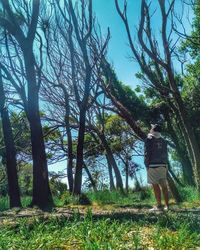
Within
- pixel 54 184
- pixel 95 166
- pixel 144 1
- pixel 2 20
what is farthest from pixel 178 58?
pixel 54 184

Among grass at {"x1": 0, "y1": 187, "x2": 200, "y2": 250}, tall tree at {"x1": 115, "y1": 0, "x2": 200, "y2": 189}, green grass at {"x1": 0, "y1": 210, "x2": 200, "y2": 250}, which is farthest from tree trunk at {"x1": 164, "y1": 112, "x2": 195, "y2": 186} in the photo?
green grass at {"x1": 0, "y1": 210, "x2": 200, "y2": 250}

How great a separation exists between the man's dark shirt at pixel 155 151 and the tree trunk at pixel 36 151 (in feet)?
9.58

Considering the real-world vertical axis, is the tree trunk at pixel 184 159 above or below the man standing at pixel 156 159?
above

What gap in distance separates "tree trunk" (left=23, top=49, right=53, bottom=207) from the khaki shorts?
286cm

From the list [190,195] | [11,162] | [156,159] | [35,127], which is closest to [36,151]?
[35,127]

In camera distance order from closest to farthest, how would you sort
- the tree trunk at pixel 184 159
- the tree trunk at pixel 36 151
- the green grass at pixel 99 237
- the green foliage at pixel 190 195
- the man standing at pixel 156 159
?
the green grass at pixel 99 237
the man standing at pixel 156 159
the tree trunk at pixel 36 151
the green foliage at pixel 190 195
the tree trunk at pixel 184 159

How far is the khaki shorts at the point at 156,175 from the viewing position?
863 cm

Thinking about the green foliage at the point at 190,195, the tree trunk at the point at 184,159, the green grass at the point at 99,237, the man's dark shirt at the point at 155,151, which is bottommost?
the green grass at the point at 99,237

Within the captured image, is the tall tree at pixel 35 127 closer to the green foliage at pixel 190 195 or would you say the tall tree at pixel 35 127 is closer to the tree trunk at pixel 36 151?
the tree trunk at pixel 36 151

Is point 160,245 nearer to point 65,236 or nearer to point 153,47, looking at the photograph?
point 65,236

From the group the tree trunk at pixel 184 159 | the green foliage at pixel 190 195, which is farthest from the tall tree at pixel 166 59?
the tree trunk at pixel 184 159

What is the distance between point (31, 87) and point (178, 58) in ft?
24.9

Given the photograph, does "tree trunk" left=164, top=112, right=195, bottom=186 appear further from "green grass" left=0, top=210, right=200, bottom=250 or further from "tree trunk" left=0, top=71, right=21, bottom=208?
"green grass" left=0, top=210, right=200, bottom=250

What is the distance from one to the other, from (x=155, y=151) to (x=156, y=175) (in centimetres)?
44
